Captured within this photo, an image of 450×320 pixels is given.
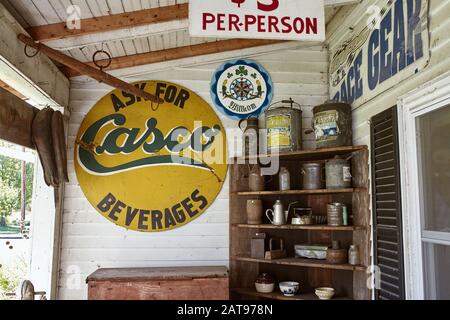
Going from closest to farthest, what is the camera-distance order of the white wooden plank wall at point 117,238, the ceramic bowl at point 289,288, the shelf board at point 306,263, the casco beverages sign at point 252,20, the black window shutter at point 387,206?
the casco beverages sign at point 252,20
the black window shutter at point 387,206
the shelf board at point 306,263
the ceramic bowl at point 289,288
the white wooden plank wall at point 117,238

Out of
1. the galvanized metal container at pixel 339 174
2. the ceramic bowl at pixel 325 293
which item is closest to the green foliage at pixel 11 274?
the ceramic bowl at pixel 325 293

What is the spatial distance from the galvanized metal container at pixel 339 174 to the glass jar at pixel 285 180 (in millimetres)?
379

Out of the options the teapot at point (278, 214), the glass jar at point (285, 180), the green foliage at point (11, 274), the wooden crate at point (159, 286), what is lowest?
the green foliage at point (11, 274)

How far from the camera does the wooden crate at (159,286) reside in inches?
128

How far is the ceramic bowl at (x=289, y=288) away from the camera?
11.4ft

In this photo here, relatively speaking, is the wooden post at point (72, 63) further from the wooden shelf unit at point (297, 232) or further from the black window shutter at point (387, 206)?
the black window shutter at point (387, 206)

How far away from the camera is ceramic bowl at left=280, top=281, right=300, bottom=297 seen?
3480 millimetres

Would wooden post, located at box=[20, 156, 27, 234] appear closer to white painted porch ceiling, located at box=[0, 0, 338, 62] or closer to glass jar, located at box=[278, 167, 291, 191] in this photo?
white painted porch ceiling, located at box=[0, 0, 338, 62]

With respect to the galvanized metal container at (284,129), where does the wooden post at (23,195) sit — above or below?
below

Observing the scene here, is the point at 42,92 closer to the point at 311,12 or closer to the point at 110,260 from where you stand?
the point at 110,260

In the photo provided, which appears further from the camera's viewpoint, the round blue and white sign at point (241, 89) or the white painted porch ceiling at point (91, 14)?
the round blue and white sign at point (241, 89)

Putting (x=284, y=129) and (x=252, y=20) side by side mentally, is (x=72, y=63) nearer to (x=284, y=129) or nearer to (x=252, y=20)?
(x=252, y=20)

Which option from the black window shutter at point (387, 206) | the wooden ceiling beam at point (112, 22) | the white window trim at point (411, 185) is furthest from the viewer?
the wooden ceiling beam at point (112, 22)

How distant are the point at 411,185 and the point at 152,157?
7.57 feet
